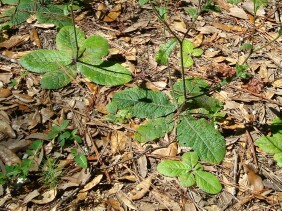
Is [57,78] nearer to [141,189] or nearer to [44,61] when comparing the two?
[44,61]

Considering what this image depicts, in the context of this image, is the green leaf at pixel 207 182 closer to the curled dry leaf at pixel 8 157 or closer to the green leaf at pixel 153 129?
the green leaf at pixel 153 129

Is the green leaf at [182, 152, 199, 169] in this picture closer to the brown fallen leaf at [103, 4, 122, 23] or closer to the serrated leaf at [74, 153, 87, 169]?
the serrated leaf at [74, 153, 87, 169]

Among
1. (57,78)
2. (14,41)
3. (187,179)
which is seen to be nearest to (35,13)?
(14,41)

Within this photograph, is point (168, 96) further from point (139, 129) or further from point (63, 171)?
point (63, 171)

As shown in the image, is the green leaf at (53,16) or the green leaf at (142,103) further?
the green leaf at (53,16)

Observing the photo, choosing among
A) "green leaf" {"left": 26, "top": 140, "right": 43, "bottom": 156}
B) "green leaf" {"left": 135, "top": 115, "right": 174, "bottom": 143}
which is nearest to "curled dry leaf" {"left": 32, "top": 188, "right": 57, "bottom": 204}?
"green leaf" {"left": 26, "top": 140, "right": 43, "bottom": 156}

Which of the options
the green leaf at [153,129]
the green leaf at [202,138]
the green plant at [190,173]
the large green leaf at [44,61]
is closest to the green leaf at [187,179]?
the green plant at [190,173]
